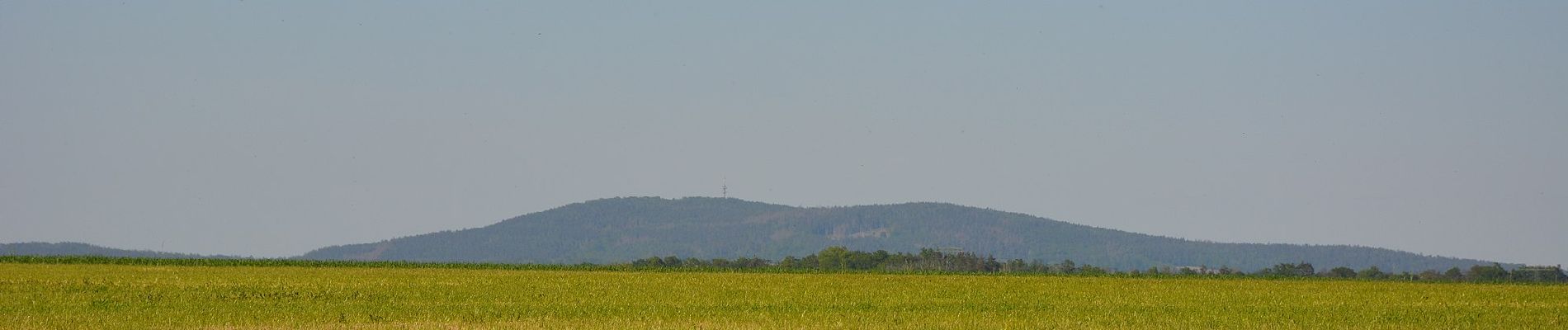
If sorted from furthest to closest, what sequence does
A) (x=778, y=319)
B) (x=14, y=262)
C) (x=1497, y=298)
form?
(x=14, y=262), (x=1497, y=298), (x=778, y=319)

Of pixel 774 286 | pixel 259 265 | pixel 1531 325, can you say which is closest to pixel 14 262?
pixel 259 265

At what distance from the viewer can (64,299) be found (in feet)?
108

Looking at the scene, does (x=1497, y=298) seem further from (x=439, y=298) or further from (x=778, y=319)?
(x=439, y=298)

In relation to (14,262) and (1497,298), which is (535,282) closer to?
(1497,298)

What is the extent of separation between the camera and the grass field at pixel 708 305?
27.8 m

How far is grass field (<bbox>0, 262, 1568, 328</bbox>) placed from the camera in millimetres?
27828

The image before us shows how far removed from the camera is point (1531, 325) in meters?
30.0

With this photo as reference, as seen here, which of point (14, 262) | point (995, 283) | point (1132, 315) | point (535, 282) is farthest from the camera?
point (14, 262)

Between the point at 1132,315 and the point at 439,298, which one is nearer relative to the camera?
the point at 1132,315

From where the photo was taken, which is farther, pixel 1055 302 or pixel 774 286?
pixel 774 286

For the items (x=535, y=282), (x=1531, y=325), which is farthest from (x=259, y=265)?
(x=1531, y=325)

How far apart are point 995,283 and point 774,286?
30.0ft

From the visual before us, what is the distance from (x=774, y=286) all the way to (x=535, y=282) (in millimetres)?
6894

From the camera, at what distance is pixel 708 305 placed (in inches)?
1332
